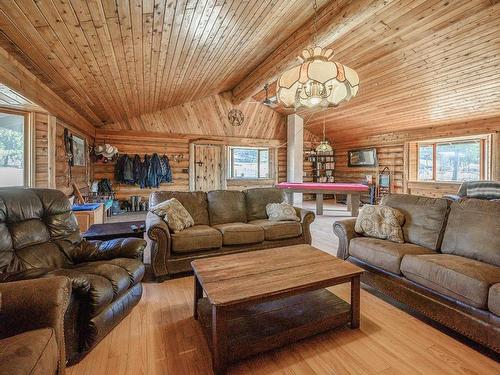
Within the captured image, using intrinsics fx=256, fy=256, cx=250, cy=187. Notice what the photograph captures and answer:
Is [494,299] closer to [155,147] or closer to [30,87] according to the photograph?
[30,87]

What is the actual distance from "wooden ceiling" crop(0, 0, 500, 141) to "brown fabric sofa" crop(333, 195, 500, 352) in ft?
8.14

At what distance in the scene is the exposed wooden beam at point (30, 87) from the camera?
239 centimetres

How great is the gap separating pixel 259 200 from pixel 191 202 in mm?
1035

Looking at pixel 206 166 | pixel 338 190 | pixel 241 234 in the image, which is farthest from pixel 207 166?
pixel 241 234

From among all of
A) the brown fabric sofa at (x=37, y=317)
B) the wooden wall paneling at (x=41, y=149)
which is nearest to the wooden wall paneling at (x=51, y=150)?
the wooden wall paneling at (x=41, y=149)

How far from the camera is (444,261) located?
81.0 inches

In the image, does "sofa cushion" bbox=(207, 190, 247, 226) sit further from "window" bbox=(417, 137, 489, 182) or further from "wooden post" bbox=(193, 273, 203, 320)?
"window" bbox=(417, 137, 489, 182)

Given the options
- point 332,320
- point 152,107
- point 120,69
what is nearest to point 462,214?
point 332,320

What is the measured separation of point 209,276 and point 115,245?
1.03 metres

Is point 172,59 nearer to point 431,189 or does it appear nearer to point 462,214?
point 462,214

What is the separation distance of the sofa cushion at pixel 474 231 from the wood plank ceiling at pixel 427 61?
2.73 metres

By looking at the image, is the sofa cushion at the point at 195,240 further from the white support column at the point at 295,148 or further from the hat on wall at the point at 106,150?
the white support column at the point at 295,148

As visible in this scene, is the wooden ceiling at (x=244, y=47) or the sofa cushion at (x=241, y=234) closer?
the wooden ceiling at (x=244, y=47)

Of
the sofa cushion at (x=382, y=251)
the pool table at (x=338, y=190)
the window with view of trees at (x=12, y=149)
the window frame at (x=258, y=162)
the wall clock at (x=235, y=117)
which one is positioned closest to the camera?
the sofa cushion at (x=382, y=251)
